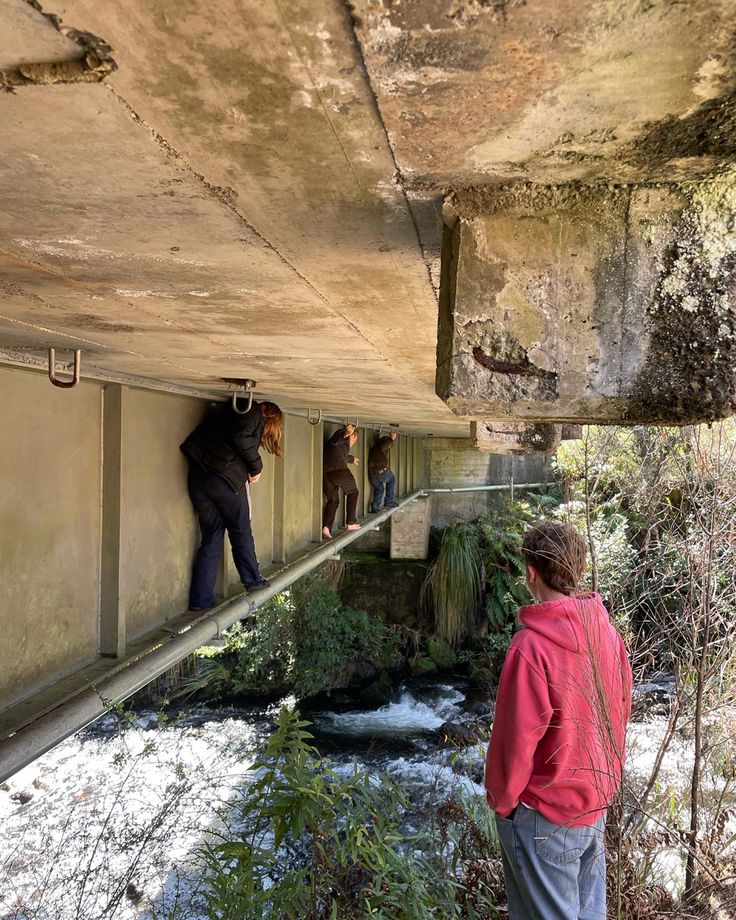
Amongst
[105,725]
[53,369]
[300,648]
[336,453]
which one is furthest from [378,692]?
[53,369]

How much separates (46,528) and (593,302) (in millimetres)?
2945

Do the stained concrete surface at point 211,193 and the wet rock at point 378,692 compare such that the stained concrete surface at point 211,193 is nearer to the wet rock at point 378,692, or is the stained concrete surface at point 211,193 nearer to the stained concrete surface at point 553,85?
the stained concrete surface at point 553,85

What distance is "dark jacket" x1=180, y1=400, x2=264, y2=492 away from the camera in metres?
4.49

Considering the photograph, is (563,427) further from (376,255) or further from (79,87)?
(79,87)

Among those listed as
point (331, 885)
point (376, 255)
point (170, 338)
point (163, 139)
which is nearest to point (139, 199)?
point (163, 139)

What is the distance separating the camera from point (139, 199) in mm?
1392

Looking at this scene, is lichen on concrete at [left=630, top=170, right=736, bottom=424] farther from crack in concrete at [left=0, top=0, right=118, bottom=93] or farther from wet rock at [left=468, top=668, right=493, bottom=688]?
wet rock at [left=468, top=668, right=493, bottom=688]

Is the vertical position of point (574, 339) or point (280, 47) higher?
point (280, 47)

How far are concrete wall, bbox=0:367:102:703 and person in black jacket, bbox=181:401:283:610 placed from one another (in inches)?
37.8

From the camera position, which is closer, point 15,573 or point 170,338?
point 170,338

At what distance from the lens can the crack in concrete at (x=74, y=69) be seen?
89 centimetres

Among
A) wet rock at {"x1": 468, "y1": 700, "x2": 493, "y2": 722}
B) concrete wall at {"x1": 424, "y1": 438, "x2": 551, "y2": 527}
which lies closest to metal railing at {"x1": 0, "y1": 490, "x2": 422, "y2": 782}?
wet rock at {"x1": 468, "y1": 700, "x2": 493, "y2": 722}

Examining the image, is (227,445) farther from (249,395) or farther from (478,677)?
(478,677)

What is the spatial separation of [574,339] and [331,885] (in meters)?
4.54
